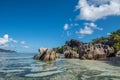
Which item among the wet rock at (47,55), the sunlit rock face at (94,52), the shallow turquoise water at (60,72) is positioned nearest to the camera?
the shallow turquoise water at (60,72)

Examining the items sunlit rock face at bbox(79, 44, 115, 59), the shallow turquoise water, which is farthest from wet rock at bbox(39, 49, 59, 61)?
the shallow turquoise water

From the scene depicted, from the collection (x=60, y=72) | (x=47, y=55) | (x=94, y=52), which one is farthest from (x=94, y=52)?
(x=60, y=72)

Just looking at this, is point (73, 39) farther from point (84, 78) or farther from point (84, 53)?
point (84, 78)

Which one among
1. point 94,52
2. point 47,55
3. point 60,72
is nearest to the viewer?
point 60,72

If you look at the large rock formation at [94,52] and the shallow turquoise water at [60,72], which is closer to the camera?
the shallow turquoise water at [60,72]

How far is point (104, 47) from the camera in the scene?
281 ft

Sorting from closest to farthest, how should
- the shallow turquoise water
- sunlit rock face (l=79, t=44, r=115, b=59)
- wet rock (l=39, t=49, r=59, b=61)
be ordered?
1. the shallow turquoise water
2. wet rock (l=39, t=49, r=59, b=61)
3. sunlit rock face (l=79, t=44, r=115, b=59)

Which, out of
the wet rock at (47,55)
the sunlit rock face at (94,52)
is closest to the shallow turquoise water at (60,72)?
the wet rock at (47,55)

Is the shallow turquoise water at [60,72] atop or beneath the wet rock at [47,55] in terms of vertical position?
beneath

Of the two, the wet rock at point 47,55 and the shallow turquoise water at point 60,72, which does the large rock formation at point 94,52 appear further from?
the shallow turquoise water at point 60,72

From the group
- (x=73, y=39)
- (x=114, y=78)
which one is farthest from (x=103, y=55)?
(x=73, y=39)

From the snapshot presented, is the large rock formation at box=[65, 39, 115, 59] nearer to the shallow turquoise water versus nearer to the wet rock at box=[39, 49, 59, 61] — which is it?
the wet rock at box=[39, 49, 59, 61]

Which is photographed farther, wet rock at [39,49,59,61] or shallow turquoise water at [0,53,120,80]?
wet rock at [39,49,59,61]

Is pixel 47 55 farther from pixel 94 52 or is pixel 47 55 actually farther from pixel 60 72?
pixel 60 72
